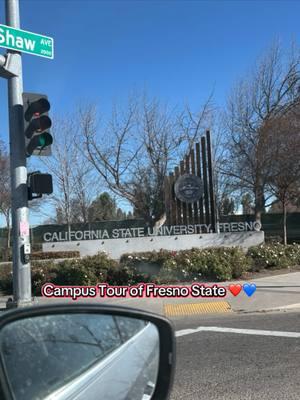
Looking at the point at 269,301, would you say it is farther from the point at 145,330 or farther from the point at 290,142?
the point at 290,142

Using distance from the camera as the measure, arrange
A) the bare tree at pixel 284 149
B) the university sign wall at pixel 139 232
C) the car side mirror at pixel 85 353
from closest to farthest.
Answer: the car side mirror at pixel 85 353 < the university sign wall at pixel 139 232 < the bare tree at pixel 284 149

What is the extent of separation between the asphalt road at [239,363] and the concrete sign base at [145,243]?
13.1 meters

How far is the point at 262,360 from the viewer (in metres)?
6.66

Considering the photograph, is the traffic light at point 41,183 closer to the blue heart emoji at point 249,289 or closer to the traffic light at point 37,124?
the traffic light at point 37,124

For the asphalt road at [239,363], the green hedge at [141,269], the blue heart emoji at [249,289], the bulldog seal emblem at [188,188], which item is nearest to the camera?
the asphalt road at [239,363]

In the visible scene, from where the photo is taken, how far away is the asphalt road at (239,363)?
17.9ft

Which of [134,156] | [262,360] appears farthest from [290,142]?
[262,360]

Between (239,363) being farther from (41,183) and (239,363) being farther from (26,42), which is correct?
(26,42)

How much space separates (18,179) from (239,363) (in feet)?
19.9

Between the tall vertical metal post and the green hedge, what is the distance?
308cm

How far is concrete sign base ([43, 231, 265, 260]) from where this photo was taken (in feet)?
74.5

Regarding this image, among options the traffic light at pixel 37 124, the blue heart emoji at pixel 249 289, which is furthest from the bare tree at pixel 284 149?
the traffic light at pixel 37 124

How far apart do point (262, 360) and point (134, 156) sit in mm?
26925

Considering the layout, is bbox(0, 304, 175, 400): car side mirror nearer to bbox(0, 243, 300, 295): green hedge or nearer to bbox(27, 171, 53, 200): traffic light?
bbox(27, 171, 53, 200): traffic light
